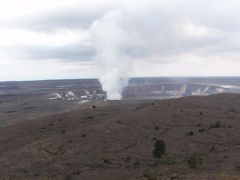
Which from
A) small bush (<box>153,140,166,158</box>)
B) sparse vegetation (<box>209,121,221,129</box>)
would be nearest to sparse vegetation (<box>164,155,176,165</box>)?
Answer: small bush (<box>153,140,166,158</box>)

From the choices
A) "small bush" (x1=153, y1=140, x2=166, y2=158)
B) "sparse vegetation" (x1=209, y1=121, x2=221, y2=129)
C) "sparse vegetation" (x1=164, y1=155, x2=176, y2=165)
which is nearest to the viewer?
"sparse vegetation" (x1=164, y1=155, x2=176, y2=165)

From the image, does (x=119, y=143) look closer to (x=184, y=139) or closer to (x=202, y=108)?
(x=184, y=139)

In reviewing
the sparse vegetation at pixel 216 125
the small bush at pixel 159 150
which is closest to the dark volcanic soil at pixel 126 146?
the sparse vegetation at pixel 216 125

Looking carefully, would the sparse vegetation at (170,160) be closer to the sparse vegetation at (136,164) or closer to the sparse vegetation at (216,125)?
the sparse vegetation at (136,164)

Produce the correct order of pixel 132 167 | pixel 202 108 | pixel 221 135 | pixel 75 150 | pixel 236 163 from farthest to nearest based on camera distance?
pixel 202 108 → pixel 221 135 → pixel 75 150 → pixel 132 167 → pixel 236 163

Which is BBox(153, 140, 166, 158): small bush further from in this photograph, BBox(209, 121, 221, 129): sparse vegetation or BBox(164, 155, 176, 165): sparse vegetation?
BBox(209, 121, 221, 129): sparse vegetation

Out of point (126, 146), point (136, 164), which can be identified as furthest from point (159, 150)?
point (126, 146)

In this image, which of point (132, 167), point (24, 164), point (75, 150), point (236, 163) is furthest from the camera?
point (75, 150)

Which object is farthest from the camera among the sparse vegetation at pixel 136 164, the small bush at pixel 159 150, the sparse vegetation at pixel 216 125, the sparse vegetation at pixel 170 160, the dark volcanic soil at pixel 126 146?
the sparse vegetation at pixel 216 125

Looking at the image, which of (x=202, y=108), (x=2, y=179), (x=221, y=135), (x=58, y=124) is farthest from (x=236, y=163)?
(x=202, y=108)
